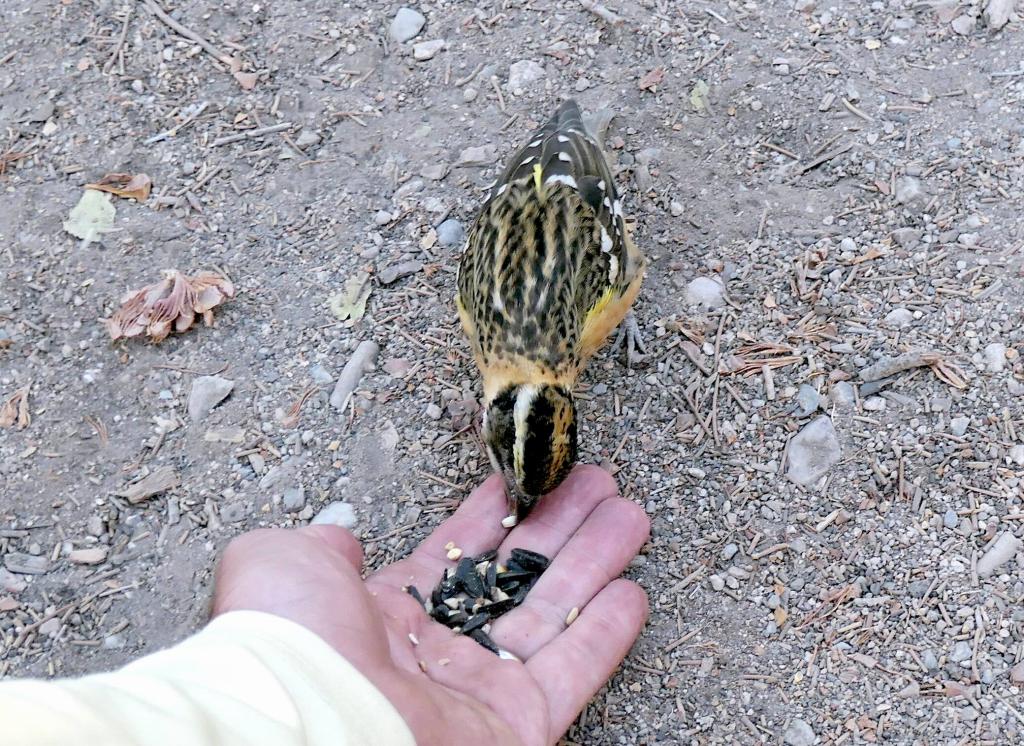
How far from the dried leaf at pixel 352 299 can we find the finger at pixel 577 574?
198cm

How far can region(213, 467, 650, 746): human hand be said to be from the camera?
3779 millimetres

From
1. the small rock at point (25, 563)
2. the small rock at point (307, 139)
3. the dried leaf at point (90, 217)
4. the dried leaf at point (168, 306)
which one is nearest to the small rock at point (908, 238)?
the small rock at point (307, 139)

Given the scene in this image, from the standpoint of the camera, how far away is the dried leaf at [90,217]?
629 cm

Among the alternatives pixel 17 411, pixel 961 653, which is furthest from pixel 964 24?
pixel 17 411

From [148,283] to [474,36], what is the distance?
114 inches

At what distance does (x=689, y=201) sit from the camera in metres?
6.28

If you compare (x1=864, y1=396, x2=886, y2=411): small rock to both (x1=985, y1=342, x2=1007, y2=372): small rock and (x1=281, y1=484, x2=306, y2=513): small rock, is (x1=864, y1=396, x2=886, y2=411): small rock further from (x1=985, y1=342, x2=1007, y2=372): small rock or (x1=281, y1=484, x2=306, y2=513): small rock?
(x1=281, y1=484, x2=306, y2=513): small rock

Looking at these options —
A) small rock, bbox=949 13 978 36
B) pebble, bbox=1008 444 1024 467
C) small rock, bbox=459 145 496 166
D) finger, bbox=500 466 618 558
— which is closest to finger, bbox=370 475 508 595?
finger, bbox=500 466 618 558

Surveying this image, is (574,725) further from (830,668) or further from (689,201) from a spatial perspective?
(689,201)

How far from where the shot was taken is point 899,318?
18.4ft

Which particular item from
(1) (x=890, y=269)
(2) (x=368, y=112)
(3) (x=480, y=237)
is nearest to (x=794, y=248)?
(1) (x=890, y=269)

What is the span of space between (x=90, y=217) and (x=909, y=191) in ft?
16.7

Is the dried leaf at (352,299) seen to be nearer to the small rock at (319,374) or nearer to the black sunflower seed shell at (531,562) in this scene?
the small rock at (319,374)

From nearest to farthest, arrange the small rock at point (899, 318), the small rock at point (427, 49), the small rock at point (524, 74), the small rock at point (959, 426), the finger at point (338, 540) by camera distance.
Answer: the finger at point (338, 540) < the small rock at point (959, 426) < the small rock at point (899, 318) < the small rock at point (524, 74) < the small rock at point (427, 49)
